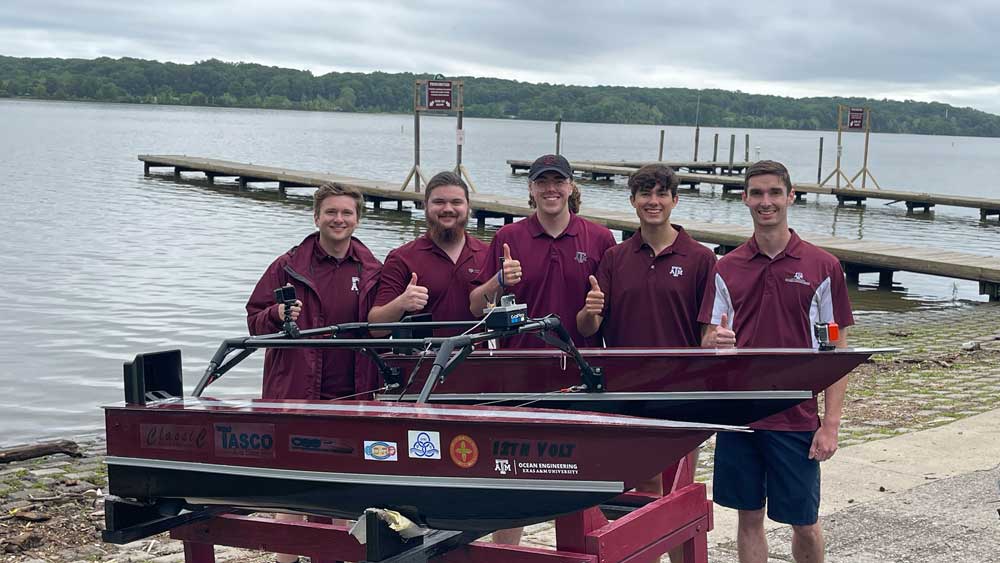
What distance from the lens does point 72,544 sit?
607 cm

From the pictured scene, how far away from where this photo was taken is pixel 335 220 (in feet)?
17.0

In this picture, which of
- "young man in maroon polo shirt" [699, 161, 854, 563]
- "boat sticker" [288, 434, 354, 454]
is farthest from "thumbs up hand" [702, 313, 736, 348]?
"boat sticker" [288, 434, 354, 454]

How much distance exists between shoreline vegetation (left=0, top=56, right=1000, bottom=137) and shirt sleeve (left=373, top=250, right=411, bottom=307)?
171 m

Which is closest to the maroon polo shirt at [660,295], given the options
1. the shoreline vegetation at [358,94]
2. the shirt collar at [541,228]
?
the shirt collar at [541,228]

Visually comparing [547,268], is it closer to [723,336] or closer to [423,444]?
[723,336]

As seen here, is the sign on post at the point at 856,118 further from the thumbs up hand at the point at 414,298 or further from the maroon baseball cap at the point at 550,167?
the thumbs up hand at the point at 414,298

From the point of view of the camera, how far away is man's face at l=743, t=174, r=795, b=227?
4684 millimetres

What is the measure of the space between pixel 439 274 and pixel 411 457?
1832 mm

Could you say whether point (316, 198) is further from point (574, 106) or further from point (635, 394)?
point (574, 106)

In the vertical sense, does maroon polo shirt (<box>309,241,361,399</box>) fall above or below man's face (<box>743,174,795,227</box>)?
below

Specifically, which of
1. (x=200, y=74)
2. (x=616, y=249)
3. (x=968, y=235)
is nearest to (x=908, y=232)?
(x=968, y=235)

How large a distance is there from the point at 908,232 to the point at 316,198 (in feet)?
107

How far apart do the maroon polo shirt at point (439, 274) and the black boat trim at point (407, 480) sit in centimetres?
156

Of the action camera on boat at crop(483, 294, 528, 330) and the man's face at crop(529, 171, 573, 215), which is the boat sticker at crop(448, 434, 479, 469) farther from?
the man's face at crop(529, 171, 573, 215)
